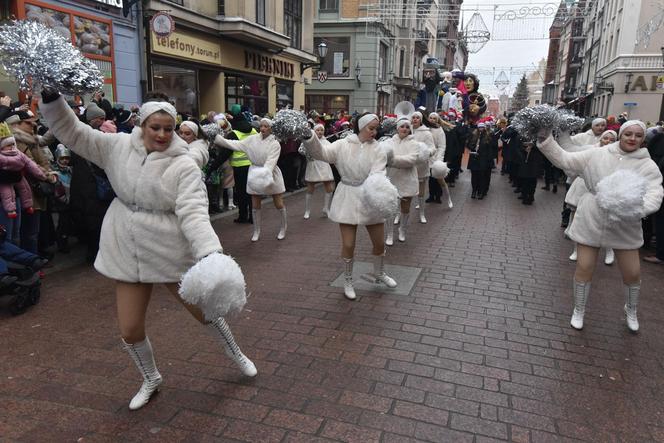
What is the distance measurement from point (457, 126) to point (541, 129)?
9794 millimetres

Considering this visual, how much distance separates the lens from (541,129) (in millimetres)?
4398

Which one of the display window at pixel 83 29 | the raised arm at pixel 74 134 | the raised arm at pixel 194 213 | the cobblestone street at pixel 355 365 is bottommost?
the cobblestone street at pixel 355 365

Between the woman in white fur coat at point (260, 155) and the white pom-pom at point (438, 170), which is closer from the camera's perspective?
the woman in white fur coat at point (260, 155)

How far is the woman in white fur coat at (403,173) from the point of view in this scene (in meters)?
7.10

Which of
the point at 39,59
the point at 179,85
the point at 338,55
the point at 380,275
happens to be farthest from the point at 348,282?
the point at 338,55

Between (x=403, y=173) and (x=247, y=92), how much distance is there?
498 inches

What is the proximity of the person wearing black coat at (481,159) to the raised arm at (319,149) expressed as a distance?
8421 millimetres

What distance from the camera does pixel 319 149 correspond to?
16.5 feet

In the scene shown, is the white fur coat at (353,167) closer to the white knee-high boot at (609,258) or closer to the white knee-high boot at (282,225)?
the white knee-high boot at (282,225)

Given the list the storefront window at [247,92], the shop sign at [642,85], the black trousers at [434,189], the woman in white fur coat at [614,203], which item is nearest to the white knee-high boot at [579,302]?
the woman in white fur coat at [614,203]

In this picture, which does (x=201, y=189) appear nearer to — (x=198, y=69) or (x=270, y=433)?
(x=270, y=433)

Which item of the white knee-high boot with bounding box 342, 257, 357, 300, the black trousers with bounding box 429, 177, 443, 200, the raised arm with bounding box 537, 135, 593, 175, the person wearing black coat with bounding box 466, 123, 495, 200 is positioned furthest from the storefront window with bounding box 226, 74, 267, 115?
the raised arm with bounding box 537, 135, 593, 175

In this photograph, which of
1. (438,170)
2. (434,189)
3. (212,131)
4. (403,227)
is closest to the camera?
(212,131)

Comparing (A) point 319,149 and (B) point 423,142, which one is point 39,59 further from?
(B) point 423,142
